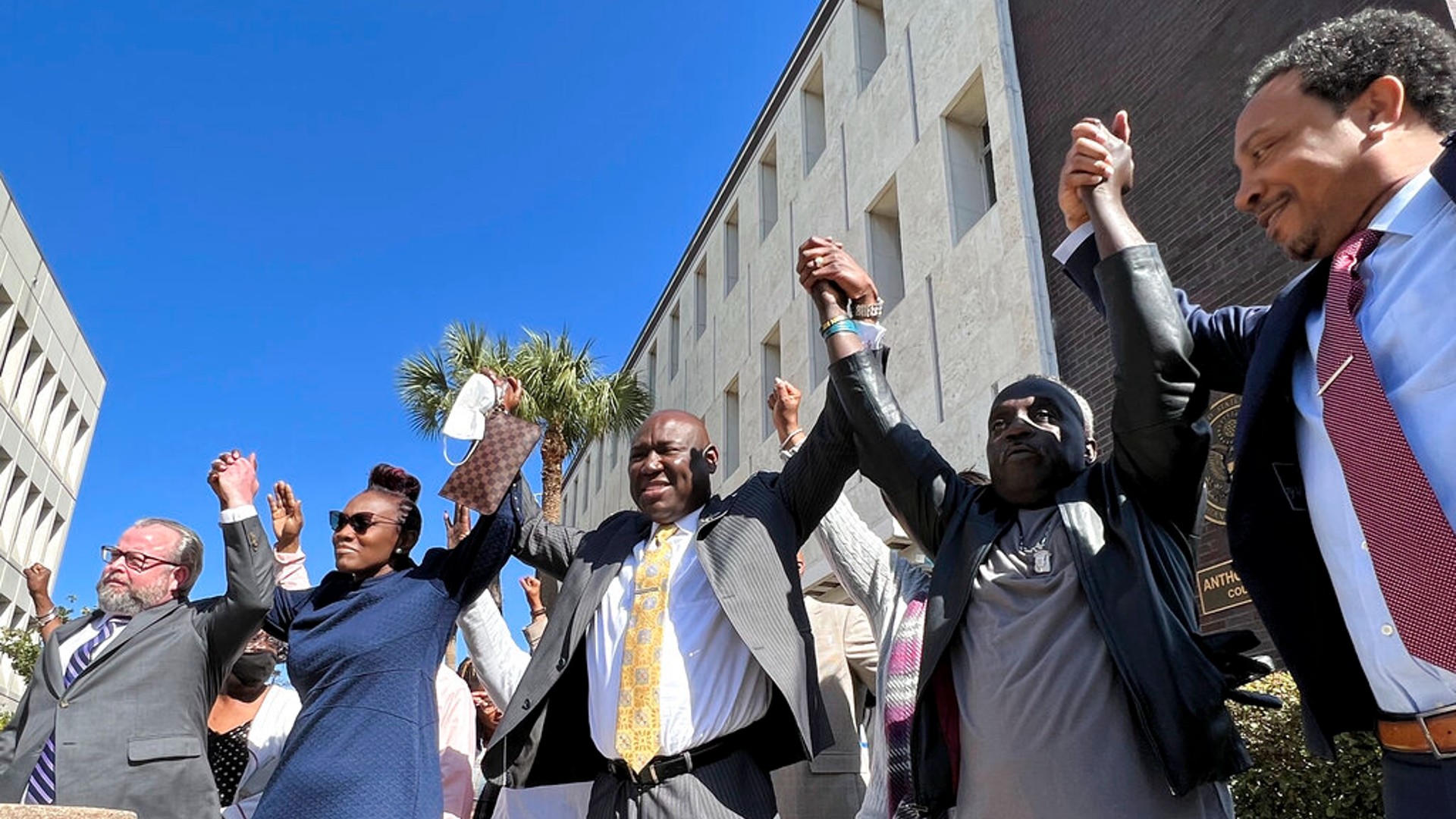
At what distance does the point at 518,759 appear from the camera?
9.04 ft

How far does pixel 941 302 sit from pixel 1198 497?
930 cm

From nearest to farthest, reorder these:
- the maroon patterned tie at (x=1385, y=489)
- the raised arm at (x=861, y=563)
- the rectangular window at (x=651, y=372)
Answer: the maroon patterned tie at (x=1385, y=489)
the raised arm at (x=861, y=563)
the rectangular window at (x=651, y=372)

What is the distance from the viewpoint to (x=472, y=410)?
3.21 metres

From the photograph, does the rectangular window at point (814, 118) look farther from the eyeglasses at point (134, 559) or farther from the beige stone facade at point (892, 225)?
the eyeglasses at point (134, 559)

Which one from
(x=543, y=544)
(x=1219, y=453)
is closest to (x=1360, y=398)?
(x=543, y=544)

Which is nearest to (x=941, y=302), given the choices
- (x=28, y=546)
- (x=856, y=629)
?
(x=856, y=629)

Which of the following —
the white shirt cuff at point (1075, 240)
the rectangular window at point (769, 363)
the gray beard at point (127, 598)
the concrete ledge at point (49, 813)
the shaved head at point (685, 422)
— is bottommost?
the concrete ledge at point (49, 813)

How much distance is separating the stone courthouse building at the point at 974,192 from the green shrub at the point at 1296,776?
243 cm

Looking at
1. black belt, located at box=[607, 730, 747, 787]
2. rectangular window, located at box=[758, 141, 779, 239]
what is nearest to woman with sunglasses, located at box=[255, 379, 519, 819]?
black belt, located at box=[607, 730, 747, 787]

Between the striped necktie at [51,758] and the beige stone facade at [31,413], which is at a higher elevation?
the beige stone facade at [31,413]

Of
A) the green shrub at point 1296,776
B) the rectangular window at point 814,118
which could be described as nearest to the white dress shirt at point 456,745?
the green shrub at point 1296,776

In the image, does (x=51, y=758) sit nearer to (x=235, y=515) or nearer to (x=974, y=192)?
(x=235, y=515)

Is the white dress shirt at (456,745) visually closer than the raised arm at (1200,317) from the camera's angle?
No

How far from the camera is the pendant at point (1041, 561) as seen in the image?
233cm
